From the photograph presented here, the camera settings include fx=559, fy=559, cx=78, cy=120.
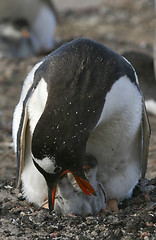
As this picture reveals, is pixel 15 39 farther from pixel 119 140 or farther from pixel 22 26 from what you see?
pixel 119 140

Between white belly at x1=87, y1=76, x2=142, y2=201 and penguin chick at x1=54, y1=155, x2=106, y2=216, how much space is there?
Answer: 15cm

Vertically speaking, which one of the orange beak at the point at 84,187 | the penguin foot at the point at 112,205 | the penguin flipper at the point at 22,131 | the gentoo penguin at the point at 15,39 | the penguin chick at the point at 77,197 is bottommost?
the gentoo penguin at the point at 15,39

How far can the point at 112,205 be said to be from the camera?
175 inches

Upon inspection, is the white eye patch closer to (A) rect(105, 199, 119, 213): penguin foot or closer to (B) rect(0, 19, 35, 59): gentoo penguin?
(A) rect(105, 199, 119, 213): penguin foot

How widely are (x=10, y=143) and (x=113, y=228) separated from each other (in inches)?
120

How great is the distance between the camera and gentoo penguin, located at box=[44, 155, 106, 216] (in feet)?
13.3

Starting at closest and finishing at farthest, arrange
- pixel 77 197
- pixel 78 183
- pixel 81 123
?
pixel 81 123
pixel 78 183
pixel 77 197

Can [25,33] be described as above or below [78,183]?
below

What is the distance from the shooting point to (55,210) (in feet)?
13.7

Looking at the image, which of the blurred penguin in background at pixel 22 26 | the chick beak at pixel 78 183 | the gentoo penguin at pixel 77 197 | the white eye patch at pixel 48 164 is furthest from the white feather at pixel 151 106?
the white eye patch at pixel 48 164

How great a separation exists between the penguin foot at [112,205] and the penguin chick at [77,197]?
0.14 metres

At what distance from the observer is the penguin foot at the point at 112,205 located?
4328 millimetres

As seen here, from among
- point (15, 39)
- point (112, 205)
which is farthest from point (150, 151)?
point (15, 39)

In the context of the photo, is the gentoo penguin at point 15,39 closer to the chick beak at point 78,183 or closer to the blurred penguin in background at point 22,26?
the blurred penguin in background at point 22,26
